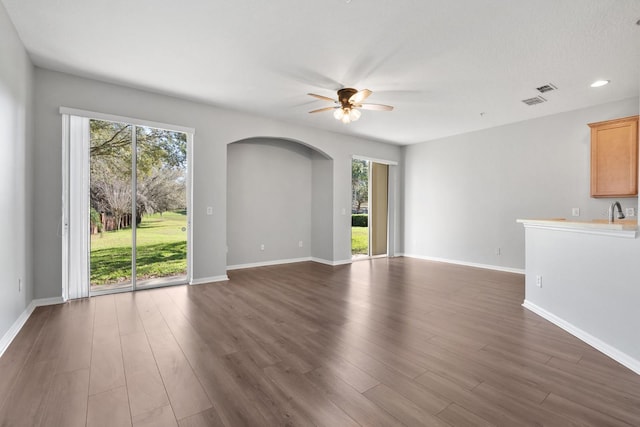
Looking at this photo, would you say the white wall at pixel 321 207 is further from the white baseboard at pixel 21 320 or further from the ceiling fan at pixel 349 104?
the white baseboard at pixel 21 320

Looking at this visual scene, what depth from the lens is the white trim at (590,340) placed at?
226 cm

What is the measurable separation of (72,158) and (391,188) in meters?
6.38

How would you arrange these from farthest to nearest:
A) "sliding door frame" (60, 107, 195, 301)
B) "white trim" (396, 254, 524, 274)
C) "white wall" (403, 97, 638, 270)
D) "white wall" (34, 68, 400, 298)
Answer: "white trim" (396, 254, 524, 274) → "white wall" (403, 97, 638, 270) → "sliding door frame" (60, 107, 195, 301) → "white wall" (34, 68, 400, 298)

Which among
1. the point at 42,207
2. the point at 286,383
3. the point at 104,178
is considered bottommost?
the point at 286,383

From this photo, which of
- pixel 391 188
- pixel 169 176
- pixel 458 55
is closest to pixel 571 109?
pixel 458 55

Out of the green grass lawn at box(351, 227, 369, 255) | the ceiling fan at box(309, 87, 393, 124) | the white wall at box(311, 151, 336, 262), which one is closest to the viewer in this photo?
the ceiling fan at box(309, 87, 393, 124)

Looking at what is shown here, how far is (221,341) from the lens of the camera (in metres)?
2.68

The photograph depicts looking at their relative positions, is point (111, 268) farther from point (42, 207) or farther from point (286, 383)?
point (286, 383)

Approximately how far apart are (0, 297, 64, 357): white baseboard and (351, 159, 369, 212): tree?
5.58 m

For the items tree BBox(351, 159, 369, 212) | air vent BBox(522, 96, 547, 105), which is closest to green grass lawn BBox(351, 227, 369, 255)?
tree BBox(351, 159, 369, 212)

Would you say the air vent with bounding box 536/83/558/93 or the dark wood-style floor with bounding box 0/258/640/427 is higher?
the air vent with bounding box 536/83/558/93

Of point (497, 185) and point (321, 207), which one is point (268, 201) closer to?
point (321, 207)

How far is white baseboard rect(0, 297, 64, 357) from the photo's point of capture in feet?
8.27

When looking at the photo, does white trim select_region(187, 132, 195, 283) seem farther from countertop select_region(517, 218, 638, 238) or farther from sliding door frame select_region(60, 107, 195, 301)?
countertop select_region(517, 218, 638, 238)
